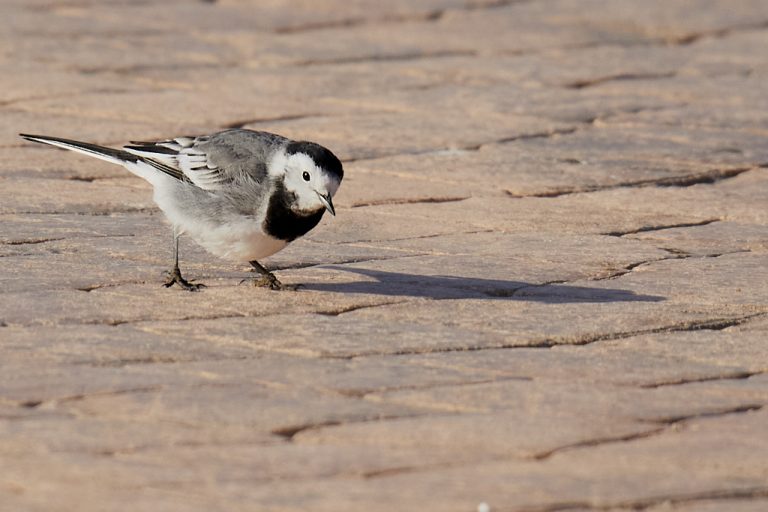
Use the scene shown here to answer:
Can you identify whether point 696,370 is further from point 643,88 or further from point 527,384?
point 643,88

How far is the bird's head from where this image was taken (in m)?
4.51

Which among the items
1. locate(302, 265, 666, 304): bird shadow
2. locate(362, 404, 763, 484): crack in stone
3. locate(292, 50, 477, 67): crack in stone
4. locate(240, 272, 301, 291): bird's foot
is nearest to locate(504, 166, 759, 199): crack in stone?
locate(302, 265, 666, 304): bird shadow

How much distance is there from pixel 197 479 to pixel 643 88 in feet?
17.5

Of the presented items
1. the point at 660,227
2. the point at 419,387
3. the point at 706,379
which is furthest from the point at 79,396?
the point at 660,227

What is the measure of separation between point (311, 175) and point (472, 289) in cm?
75

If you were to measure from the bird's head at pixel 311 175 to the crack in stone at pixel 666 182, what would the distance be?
68.3 inches

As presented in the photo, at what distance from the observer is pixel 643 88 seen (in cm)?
792

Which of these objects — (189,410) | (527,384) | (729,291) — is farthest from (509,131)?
(189,410)

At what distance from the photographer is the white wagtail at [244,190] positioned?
4570 millimetres

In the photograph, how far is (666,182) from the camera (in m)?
6.37

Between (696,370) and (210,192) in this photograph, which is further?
(210,192)

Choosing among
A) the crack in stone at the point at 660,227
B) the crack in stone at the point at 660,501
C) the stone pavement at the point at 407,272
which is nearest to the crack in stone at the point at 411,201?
the stone pavement at the point at 407,272

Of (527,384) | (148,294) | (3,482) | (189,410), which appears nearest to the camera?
(3,482)

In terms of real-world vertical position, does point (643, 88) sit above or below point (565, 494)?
above
